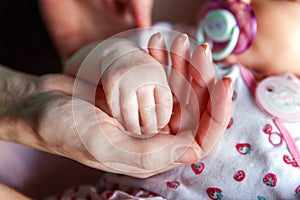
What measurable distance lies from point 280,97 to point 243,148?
11cm

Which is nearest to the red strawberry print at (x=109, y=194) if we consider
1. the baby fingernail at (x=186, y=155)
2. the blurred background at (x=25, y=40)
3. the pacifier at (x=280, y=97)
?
the baby fingernail at (x=186, y=155)

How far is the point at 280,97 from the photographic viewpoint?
2.39 ft

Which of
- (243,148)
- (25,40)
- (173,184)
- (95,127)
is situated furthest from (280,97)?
(25,40)

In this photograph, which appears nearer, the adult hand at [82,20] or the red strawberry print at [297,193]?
the red strawberry print at [297,193]

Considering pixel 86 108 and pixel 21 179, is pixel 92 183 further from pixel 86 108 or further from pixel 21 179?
pixel 86 108

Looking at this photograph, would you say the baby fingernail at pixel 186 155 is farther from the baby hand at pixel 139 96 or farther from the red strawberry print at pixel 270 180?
the red strawberry print at pixel 270 180

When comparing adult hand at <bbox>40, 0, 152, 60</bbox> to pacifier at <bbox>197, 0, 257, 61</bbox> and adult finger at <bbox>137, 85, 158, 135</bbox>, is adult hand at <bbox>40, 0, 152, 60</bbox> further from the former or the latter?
adult finger at <bbox>137, 85, 158, 135</bbox>

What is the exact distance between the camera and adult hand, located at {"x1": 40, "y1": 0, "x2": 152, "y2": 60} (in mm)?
898

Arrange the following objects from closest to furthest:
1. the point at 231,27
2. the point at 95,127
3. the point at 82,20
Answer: the point at 95,127, the point at 231,27, the point at 82,20

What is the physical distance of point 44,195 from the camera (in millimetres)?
768

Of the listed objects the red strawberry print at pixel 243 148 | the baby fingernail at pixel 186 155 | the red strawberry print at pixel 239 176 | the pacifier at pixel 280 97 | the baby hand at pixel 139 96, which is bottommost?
the red strawberry print at pixel 239 176

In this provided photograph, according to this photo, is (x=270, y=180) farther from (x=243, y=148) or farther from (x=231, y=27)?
(x=231, y=27)

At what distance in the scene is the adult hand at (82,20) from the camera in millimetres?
898

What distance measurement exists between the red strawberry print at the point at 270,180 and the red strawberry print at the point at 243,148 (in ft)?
0.15
